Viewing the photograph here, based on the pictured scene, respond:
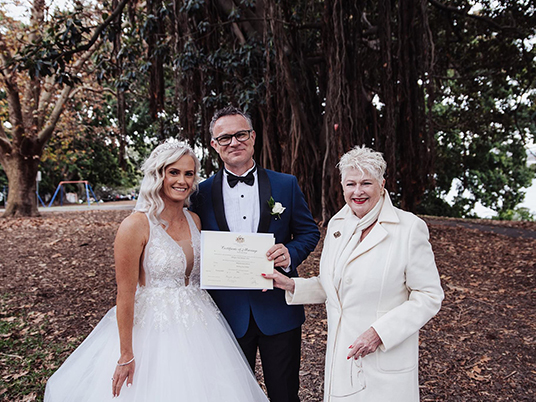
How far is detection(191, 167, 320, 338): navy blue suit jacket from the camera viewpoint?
6.34ft

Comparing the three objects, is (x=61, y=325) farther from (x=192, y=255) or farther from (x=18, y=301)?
(x=192, y=255)

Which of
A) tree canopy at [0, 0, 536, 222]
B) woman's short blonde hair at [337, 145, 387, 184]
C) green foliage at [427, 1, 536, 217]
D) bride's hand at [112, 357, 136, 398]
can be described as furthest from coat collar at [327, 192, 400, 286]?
green foliage at [427, 1, 536, 217]

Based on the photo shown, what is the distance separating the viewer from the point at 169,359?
1.67 metres

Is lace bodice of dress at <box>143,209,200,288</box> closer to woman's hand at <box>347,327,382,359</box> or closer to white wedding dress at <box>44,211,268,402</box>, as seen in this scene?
white wedding dress at <box>44,211,268,402</box>

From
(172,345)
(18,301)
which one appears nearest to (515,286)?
(172,345)

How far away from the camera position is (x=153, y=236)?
5.74 feet

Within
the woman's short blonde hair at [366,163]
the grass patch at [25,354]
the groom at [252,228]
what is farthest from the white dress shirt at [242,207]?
the grass patch at [25,354]

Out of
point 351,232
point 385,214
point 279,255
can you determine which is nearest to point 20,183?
point 279,255

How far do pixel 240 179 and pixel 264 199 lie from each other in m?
0.17

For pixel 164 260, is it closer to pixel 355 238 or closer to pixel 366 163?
pixel 355 238

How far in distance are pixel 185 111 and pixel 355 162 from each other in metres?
4.91

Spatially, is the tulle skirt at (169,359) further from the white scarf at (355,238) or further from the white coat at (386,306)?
the white scarf at (355,238)

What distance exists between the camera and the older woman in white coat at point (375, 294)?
153cm

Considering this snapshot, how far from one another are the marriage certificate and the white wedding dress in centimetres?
20
